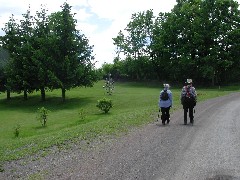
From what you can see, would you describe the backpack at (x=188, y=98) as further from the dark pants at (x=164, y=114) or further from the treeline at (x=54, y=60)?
the treeline at (x=54, y=60)

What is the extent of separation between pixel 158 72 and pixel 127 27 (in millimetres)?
15791

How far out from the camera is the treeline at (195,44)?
68.8m

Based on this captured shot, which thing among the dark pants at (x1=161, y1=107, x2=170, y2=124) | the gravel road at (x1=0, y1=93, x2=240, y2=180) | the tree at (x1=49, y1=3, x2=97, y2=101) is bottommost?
the gravel road at (x1=0, y1=93, x2=240, y2=180)

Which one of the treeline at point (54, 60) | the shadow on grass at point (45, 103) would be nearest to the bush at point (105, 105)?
the shadow on grass at point (45, 103)

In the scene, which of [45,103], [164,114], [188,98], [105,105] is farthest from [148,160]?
[45,103]

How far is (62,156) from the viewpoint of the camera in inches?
529

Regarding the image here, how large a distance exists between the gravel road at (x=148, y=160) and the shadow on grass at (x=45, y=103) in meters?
29.8

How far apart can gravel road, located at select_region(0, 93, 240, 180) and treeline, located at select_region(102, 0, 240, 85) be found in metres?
53.5

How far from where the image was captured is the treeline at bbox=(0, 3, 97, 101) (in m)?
51.9

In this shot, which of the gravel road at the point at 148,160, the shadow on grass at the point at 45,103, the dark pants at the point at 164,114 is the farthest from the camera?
the shadow on grass at the point at 45,103

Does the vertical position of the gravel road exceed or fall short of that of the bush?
it exceeds it

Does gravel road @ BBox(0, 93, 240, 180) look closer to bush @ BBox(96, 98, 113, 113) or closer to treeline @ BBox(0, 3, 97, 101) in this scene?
bush @ BBox(96, 98, 113, 113)

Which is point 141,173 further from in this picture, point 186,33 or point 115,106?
point 186,33

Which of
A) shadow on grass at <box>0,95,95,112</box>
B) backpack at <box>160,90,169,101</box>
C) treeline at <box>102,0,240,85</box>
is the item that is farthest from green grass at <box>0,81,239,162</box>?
treeline at <box>102,0,240,85</box>
